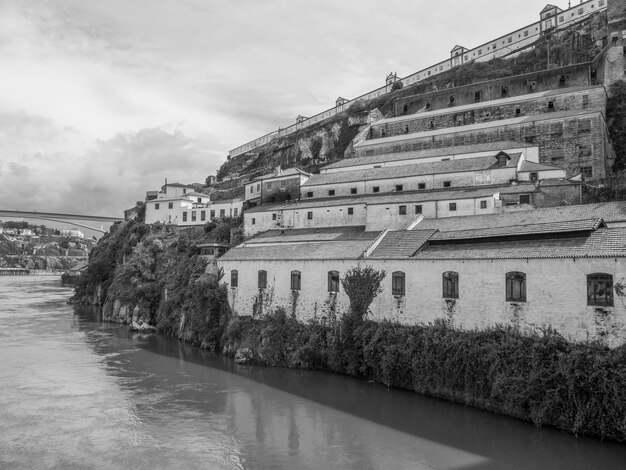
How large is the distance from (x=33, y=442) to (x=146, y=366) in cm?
1013

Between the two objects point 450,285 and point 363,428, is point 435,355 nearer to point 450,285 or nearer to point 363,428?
point 450,285

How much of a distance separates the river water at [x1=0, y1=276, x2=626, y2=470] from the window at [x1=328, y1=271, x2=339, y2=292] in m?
4.25

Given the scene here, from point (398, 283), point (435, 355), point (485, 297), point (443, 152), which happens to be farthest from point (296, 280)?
point (443, 152)

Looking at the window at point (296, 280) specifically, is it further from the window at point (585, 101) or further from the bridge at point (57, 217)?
the bridge at point (57, 217)

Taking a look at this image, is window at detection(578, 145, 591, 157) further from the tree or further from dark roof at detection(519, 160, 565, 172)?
the tree

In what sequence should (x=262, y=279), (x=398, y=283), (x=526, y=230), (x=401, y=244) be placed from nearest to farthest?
1. (x=526, y=230)
2. (x=398, y=283)
3. (x=401, y=244)
4. (x=262, y=279)

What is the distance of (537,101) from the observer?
147 feet

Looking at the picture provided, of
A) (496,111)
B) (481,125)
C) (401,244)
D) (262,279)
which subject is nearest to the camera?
(401,244)

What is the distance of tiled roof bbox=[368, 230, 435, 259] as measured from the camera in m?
21.7

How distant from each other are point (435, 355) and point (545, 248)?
596cm

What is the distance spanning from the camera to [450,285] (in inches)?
762

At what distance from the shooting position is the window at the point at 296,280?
2489 centimetres

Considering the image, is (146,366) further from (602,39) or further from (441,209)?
(602,39)

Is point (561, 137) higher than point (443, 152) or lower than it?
higher
